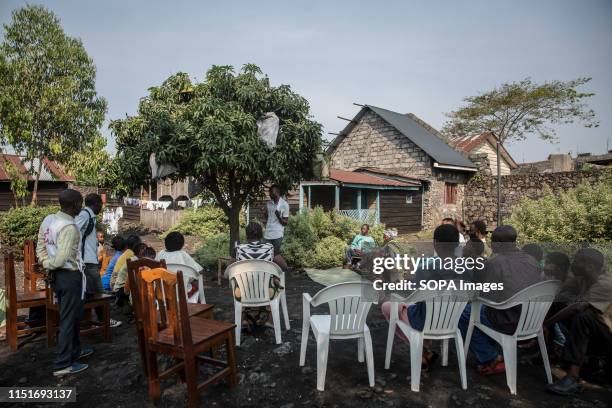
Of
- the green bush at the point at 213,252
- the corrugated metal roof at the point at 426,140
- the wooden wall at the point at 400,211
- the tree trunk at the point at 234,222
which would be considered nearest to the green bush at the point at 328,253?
the tree trunk at the point at 234,222

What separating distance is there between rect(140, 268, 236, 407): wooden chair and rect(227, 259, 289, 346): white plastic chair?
102 cm

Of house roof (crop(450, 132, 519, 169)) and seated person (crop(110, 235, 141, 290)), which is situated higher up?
house roof (crop(450, 132, 519, 169))

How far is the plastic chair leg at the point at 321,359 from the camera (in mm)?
3305

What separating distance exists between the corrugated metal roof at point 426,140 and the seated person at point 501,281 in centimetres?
1586

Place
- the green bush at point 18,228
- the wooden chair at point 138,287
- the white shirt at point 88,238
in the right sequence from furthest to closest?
the green bush at point 18,228 < the white shirt at point 88,238 < the wooden chair at point 138,287

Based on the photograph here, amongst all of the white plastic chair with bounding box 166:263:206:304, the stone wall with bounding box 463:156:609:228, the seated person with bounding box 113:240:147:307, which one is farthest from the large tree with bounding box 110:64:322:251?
the stone wall with bounding box 463:156:609:228

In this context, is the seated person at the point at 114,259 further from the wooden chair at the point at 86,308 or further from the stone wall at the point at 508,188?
the stone wall at the point at 508,188

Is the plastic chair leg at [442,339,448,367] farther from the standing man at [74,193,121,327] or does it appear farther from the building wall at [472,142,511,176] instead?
the building wall at [472,142,511,176]

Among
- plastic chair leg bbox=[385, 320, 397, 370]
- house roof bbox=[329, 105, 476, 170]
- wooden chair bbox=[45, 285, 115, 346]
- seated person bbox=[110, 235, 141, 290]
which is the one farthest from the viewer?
house roof bbox=[329, 105, 476, 170]

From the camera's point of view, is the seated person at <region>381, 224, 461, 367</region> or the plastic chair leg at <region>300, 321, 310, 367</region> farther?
the plastic chair leg at <region>300, 321, 310, 367</region>

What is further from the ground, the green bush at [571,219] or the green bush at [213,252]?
the green bush at [571,219]

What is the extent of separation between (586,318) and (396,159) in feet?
58.0

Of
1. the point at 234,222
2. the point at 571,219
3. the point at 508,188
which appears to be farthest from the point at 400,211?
the point at 234,222

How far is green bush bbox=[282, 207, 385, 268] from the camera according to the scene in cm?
916
